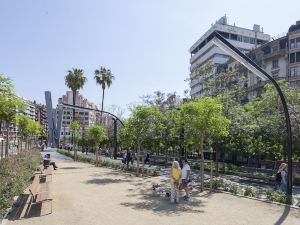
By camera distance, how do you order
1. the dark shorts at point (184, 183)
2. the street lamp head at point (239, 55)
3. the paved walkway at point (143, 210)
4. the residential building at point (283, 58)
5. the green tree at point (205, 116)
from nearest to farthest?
the paved walkway at point (143, 210), the street lamp head at point (239, 55), the dark shorts at point (184, 183), the green tree at point (205, 116), the residential building at point (283, 58)

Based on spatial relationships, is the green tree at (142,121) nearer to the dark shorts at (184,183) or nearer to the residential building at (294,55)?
the dark shorts at (184,183)

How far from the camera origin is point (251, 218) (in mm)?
11016

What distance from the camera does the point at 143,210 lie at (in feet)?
38.5

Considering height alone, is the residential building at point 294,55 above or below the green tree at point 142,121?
above

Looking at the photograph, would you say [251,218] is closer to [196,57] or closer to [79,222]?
[79,222]

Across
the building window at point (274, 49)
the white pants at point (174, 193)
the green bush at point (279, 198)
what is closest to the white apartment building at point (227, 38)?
the building window at point (274, 49)

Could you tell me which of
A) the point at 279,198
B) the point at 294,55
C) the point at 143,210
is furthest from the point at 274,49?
the point at 143,210

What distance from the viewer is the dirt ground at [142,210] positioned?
33.6 ft

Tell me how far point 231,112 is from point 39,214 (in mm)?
17862

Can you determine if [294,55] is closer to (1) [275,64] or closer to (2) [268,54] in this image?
(1) [275,64]

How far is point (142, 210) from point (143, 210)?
0.03 metres

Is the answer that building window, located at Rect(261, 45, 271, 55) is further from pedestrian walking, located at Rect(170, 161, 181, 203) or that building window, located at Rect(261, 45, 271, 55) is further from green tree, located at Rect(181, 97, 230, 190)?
pedestrian walking, located at Rect(170, 161, 181, 203)

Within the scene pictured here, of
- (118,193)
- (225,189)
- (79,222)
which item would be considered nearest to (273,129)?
(225,189)

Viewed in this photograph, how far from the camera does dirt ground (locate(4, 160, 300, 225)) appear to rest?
1025cm
